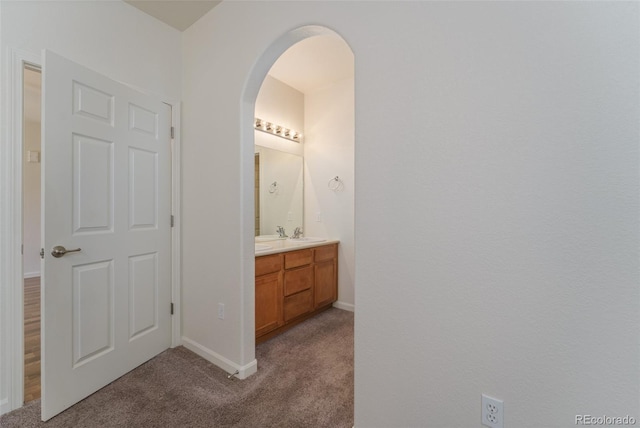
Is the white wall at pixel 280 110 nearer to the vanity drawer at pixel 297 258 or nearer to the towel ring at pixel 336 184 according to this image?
the towel ring at pixel 336 184

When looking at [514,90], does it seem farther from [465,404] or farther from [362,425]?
[362,425]

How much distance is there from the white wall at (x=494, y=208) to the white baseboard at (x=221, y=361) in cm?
91

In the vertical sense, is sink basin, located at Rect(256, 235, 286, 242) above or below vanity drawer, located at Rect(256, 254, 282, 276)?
above

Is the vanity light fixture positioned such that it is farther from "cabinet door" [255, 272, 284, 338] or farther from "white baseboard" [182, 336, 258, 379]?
"white baseboard" [182, 336, 258, 379]

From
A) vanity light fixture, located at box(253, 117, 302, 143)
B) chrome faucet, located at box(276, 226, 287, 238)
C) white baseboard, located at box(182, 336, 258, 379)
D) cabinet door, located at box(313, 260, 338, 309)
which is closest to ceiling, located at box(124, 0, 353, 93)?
vanity light fixture, located at box(253, 117, 302, 143)

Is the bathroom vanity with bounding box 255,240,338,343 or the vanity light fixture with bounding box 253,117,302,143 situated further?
the vanity light fixture with bounding box 253,117,302,143

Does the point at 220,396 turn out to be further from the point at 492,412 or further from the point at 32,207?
the point at 32,207

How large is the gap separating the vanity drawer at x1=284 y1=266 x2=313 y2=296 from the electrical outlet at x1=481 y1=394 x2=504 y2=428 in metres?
1.87

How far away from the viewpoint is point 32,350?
7.45 ft

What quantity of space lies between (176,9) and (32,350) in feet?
9.43

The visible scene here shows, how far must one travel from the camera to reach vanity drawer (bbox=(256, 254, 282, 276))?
240 cm

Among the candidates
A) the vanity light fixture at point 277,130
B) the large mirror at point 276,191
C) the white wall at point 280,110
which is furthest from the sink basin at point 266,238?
the vanity light fixture at point 277,130

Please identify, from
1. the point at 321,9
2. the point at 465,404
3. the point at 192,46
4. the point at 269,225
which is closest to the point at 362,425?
the point at 465,404

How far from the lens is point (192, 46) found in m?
2.38
